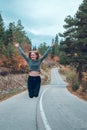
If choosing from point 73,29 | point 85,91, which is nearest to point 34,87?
point 85,91

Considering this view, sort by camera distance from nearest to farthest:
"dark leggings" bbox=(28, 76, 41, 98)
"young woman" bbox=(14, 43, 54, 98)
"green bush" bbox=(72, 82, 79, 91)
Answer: "young woman" bbox=(14, 43, 54, 98) < "dark leggings" bbox=(28, 76, 41, 98) < "green bush" bbox=(72, 82, 79, 91)

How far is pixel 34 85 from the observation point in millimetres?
8727

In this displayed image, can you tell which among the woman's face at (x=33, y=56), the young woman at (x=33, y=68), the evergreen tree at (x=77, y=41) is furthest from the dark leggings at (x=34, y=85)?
the evergreen tree at (x=77, y=41)

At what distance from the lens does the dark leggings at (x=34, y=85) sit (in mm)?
8594

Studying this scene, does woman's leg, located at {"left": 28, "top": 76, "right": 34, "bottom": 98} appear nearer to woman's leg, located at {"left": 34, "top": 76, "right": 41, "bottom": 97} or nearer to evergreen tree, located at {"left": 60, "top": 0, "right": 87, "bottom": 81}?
woman's leg, located at {"left": 34, "top": 76, "right": 41, "bottom": 97}

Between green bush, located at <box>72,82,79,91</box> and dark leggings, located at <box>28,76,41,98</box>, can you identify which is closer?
dark leggings, located at <box>28,76,41,98</box>

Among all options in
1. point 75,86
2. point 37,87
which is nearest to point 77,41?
point 75,86

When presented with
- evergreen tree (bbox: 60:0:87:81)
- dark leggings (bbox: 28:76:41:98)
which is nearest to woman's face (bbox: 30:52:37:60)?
dark leggings (bbox: 28:76:41:98)

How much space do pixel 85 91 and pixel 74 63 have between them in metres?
14.1

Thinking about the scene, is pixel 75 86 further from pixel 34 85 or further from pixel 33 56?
pixel 33 56

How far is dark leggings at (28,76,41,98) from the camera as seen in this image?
859 cm

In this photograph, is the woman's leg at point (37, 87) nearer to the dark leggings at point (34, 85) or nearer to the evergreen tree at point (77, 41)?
the dark leggings at point (34, 85)

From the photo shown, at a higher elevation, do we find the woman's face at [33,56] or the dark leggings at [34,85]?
the woman's face at [33,56]

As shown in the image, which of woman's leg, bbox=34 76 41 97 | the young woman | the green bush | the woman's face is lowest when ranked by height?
the green bush
